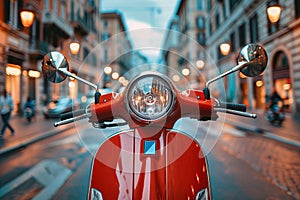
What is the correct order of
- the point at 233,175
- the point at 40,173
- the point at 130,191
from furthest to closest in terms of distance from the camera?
the point at 40,173, the point at 233,175, the point at 130,191

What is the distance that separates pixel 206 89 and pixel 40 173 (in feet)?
11.5

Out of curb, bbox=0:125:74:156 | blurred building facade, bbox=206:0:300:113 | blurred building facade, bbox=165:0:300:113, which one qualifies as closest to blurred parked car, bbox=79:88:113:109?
curb, bbox=0:125:74:156

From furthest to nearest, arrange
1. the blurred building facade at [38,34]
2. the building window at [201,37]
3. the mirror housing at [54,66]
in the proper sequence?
the building window at [201,37] → the blurred building facade at [38,34] → the mirror housing at [54,66]

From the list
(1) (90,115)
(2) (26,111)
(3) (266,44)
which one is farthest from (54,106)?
(1) (90,115)

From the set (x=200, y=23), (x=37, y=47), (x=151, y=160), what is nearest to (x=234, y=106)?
(x=151, y=160)

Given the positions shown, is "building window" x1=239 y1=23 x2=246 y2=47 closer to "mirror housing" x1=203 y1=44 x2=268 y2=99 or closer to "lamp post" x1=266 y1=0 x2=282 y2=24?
"lamp post" x1=266 y1=0 x2=282 y2=24

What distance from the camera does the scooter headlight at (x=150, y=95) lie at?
147 cm

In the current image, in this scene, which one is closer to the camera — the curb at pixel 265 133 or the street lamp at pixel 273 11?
the street lamp at pixel 273 11

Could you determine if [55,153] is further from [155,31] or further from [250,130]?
[250,130]

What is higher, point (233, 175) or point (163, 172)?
point (163, 172)

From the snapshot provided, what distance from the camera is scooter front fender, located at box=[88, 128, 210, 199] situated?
143 cm

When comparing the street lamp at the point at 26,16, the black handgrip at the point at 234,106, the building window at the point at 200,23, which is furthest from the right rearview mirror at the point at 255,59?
the building window at the point at 200,23

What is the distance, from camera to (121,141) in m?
1.56

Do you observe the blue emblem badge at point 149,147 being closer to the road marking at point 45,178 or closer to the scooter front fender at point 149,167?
the scooter front fender at point 149,167
